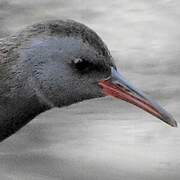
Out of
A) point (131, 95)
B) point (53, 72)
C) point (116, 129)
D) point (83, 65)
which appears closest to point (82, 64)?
point (83, 65)

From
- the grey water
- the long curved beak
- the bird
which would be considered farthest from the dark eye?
A: the grey water

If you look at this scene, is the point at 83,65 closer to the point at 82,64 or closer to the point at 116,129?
the point at 82,64

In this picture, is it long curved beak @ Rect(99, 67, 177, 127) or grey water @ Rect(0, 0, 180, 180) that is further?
grey water @ Rect(0, 0, 180, 180)

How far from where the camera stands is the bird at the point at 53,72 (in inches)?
225

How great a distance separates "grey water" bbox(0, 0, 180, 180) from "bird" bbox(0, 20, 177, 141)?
193 centimetres

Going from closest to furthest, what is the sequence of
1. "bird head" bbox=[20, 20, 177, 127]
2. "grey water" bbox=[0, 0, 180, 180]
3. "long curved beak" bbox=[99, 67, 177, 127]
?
"bird head" bbox=[20, 20, 177, 127], "long curved beak" bbox=[99, 67, 177, 127], "grey water" bbox=[0, 0, 180, 180]

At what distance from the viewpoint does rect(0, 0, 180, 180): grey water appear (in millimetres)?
7969

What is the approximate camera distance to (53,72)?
5809mm

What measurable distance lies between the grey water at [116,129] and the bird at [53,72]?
193 centimetres

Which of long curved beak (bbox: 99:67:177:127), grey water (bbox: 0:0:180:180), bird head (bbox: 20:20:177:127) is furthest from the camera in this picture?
grey water (bbox: 0:0:180:180)

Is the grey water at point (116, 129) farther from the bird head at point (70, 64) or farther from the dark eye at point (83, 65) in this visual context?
the dark eye at point (83, 65)

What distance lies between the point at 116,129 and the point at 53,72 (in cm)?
286

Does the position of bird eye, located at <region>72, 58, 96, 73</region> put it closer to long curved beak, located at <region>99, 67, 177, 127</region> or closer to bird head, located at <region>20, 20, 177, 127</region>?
bird head, located at <region>20, 20, 177, 127</region>

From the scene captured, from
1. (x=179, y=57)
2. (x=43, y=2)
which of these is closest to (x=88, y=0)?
(x=43, y=2)
